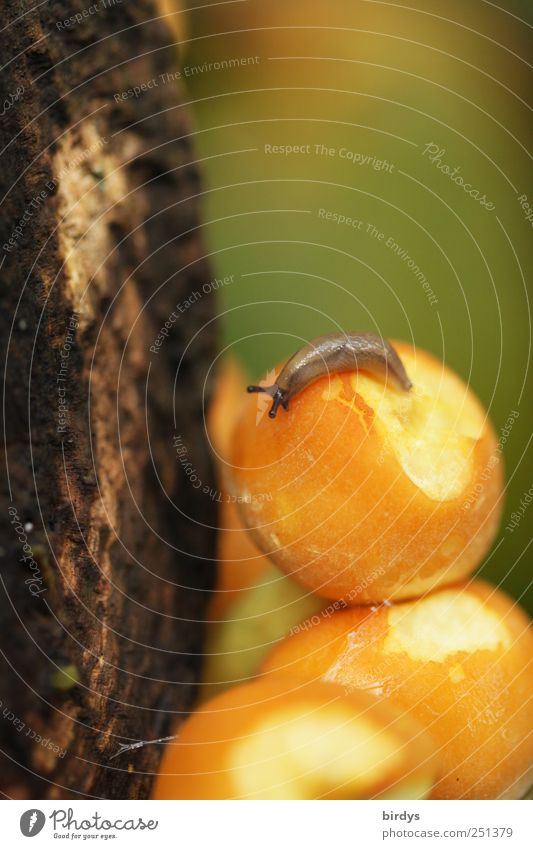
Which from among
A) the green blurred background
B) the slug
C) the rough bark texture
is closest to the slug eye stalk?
the slug

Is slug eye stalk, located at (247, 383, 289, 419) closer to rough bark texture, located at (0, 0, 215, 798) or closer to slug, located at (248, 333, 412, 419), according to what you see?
slug, located at (248, 333, 412, 419)

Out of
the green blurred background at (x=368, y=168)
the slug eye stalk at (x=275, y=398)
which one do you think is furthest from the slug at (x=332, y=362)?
the green blurred background at (x=368, y=168)

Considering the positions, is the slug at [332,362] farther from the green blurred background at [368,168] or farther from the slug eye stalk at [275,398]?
the green blurred background at [368,168]

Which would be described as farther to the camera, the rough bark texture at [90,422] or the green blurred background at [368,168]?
the green blurred background at [368,168]

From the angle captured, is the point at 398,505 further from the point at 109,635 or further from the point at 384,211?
the point at 384,211

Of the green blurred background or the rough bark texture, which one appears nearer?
the rough bark texture

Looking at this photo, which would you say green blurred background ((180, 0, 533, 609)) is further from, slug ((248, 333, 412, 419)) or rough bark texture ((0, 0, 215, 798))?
slug ((248, 333, 412, 419))

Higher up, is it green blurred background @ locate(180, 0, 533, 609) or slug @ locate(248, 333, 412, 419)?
green blurred background @ locate(180, 0, 533, 609)
